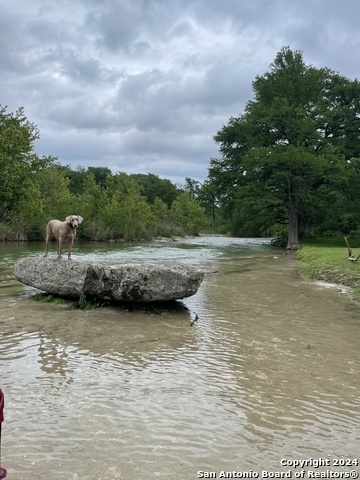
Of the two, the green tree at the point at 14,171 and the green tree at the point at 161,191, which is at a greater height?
the green tree at the point at 161,191

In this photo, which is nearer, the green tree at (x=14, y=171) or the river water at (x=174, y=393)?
the river water at (x=174, y=393)

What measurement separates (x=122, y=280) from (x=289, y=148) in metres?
33.1

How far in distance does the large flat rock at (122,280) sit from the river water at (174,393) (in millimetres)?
586

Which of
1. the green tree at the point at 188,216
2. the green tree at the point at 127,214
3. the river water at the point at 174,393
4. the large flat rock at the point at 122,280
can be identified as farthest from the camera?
the green tree at the point at 188,216

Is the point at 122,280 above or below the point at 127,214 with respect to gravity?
below

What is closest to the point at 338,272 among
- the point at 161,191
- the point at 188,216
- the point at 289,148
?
the point at 289,148

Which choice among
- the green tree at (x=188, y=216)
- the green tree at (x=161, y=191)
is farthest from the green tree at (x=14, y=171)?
the green tree at (x=161, y=191)

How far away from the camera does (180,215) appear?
87375 mm

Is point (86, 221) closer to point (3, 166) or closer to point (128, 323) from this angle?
point (3, 166)

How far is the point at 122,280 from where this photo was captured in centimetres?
1041

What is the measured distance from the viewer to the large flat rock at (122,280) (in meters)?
10.4

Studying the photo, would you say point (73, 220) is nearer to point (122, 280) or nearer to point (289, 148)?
point (122, 280)

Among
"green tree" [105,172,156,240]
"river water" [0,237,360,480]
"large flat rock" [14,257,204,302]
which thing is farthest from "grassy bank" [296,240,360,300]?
"green tree" [105,172,156,240]

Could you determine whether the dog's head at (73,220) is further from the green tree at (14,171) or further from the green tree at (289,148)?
the green tree at (289,148)
